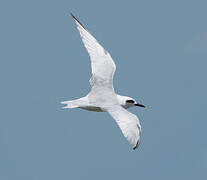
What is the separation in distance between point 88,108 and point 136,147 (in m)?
4.39

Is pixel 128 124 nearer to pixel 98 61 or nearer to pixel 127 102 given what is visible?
pixel 127 102

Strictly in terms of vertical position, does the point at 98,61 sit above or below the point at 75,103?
above

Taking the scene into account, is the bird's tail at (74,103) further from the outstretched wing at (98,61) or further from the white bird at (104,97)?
the outstretched wing at (98,61)

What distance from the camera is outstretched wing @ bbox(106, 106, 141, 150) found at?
2745cm

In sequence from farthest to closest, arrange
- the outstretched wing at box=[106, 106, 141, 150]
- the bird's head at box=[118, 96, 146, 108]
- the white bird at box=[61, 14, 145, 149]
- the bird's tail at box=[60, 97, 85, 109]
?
the bird's head at box=[118, 96, 146, 108]
the bird's tail at box=[60, 97, 85, 109]
the white bird at box=[61, 14, 145, 149]
the outstretched wing at box=[106, 106, 141, 150]

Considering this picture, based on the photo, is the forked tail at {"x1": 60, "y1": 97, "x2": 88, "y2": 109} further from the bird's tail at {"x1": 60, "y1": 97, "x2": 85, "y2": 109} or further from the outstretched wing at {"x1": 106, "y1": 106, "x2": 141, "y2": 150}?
the outstretched wing at {"x1": 106, "y1": 106, "x2": 141, "y2": 150}

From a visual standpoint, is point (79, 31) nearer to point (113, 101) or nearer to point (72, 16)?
point (72, 16)

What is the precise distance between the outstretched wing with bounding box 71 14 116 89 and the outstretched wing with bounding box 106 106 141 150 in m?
3.03

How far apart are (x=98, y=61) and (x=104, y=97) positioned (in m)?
2.37

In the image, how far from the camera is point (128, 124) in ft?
92.5

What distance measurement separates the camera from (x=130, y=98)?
32406mm

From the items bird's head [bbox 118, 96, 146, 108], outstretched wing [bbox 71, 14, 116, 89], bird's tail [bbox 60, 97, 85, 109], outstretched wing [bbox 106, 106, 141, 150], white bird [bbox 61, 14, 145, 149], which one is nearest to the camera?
outstretched wing [bbox 106, 106, 141, 150]

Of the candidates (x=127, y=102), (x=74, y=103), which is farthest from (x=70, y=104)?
(x=127, y=102)

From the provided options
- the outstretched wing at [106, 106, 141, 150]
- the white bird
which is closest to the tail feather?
the white bird
